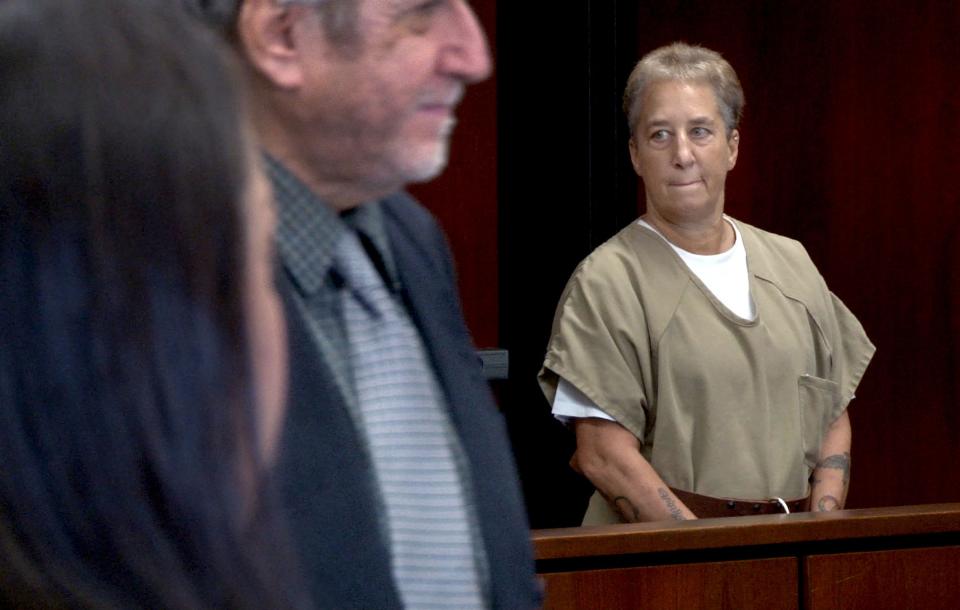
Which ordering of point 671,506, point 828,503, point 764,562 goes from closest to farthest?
point 764,562, point 671,506, point 828,503

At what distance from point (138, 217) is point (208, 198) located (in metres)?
0.03

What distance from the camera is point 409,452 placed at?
1.21 m

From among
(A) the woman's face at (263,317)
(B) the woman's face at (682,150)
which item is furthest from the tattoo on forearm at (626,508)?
(A) the woman's face at (263,317)

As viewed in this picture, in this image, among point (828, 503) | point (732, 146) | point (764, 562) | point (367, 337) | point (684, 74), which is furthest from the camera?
point (732, 146)

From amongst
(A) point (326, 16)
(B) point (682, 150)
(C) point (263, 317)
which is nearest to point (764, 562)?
(B) point (682, 150)

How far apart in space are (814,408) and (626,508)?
436 millimetres

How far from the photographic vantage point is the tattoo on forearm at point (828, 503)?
282 cm

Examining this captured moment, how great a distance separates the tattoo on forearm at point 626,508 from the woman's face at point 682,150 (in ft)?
1.87

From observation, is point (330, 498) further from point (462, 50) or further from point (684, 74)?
point (684, 74)

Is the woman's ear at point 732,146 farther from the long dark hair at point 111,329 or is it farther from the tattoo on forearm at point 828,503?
the long dark hair at point 111,329

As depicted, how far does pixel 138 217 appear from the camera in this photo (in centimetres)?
63

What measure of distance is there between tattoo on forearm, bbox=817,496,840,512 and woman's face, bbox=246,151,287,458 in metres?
2.26

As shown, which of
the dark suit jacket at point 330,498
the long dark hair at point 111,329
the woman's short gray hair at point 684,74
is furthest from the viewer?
the woman's short gray hair at point 684,74

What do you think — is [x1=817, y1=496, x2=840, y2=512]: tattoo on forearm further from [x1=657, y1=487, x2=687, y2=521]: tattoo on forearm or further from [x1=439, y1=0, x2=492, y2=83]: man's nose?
[x1=439, y1=0, x2=492, y2=83]: man's nose
